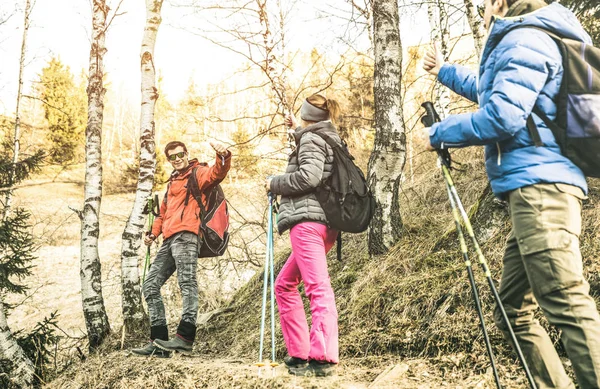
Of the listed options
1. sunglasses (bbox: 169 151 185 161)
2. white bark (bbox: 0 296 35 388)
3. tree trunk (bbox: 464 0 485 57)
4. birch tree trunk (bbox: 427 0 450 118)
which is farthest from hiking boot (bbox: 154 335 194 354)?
birch tree trunk (bbox: 427 0 450 118)

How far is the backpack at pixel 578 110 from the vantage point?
2363 mm

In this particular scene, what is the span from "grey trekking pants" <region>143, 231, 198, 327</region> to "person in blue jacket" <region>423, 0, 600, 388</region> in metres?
3.62

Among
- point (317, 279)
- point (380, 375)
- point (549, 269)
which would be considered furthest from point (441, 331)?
point (549, 269)

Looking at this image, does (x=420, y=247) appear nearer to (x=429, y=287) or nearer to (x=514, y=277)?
(x=429, y=287)

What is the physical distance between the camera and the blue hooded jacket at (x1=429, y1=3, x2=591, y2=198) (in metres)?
2.40

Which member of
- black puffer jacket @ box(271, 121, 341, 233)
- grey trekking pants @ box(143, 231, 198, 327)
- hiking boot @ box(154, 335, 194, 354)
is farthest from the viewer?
grey trekking pants @ box(143, 231, 198, 327)

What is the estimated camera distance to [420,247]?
19.2ft

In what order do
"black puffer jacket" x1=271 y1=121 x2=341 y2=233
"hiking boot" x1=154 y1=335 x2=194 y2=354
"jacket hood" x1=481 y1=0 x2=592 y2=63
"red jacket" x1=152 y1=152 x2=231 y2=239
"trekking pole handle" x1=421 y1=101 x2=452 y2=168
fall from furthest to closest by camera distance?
1. "red jacket" x1=152 y1=152 x2=231 y2=239
2. "hiking boot" x1=154 y1=335 x2=194 y2=354
3. "black puffer jacket" x1=271 y1=121 x2=341 y2=233
4. "trekking pole handle" x1=421 y1=101 x2=452 y2=168
5. "jacket hood" x1=481 y1=0 x2=592 y2=63

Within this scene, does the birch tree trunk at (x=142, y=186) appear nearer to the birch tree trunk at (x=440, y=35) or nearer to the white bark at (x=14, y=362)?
the white bark at (x=14, y=362)

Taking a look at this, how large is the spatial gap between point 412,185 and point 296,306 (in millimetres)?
5407

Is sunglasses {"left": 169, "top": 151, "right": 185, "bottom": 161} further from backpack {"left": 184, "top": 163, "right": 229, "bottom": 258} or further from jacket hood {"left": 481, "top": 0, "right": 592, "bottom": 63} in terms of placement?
jacket hood {"left": 481, "top": 0, "right": 592, "bottom": 63}

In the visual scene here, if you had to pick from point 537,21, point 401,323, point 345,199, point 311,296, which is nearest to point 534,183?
point 537,21

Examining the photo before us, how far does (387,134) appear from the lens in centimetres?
625

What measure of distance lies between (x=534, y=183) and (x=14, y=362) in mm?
7647
